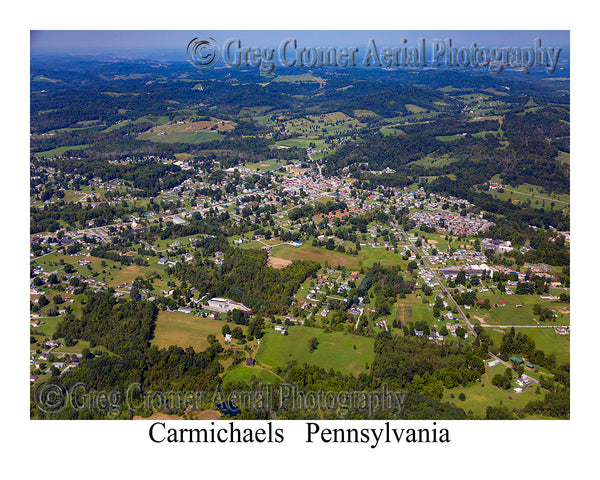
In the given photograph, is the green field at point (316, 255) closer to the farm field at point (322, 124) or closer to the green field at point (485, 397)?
the green field at point (485, 397)

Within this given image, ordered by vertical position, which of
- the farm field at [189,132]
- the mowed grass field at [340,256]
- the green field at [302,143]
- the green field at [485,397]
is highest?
the farm field at [189,132]

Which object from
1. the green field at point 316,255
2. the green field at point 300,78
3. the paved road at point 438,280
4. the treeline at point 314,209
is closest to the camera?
the paved road at point 438,280

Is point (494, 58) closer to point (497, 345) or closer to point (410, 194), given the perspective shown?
point (497, 345)

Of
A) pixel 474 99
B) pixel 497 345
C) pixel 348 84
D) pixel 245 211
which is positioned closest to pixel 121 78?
pixel 348 84

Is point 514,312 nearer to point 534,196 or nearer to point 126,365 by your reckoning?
point 126,365

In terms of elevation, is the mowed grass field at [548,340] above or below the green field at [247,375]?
above

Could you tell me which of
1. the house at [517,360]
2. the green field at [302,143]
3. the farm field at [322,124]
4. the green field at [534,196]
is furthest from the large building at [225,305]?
the farm field at [322,124]
